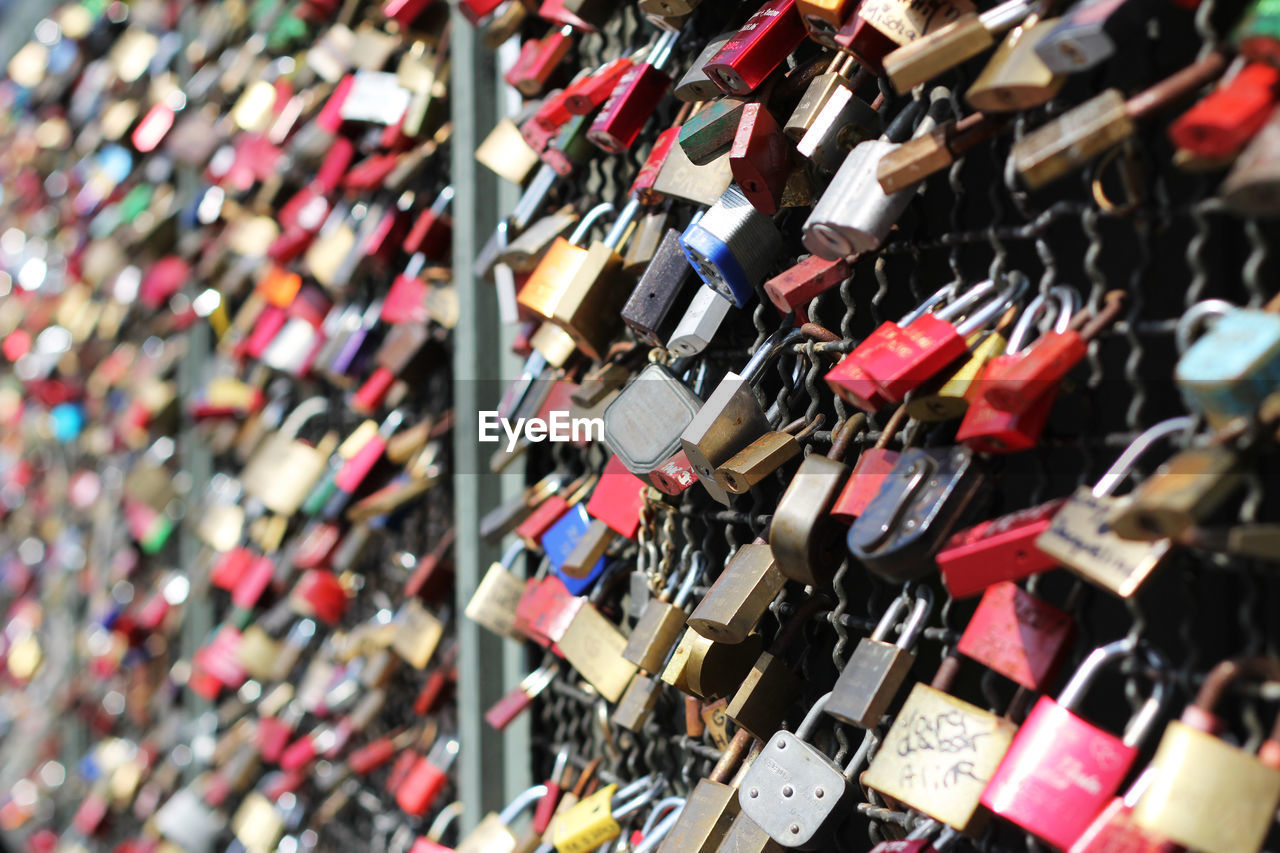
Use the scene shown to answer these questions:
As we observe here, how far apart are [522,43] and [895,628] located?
0.84m

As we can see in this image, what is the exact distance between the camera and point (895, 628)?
0.80 metres

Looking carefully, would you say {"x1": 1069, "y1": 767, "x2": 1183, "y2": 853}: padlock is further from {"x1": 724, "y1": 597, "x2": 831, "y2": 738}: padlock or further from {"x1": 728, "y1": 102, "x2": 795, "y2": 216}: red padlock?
{"x1": 728, "y1": 102, "x2": 795, "y2": 216}: red padlock

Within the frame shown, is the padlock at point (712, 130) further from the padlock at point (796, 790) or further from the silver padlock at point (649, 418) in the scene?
the padlock at point (796, 790)

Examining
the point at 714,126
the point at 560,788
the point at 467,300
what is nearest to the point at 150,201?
the point at 467,300

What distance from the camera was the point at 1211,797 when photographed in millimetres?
527

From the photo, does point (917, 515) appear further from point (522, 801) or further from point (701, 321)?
point (522, 801)

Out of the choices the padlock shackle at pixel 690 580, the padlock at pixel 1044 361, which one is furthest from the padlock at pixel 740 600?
the padlock at pixel 1044 361

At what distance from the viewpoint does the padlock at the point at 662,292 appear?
91 cm

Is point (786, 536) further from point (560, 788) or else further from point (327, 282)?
point (327, 282)

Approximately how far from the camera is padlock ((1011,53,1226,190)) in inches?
22.6

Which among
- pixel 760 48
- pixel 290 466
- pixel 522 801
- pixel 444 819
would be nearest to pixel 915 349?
pixel 760 48

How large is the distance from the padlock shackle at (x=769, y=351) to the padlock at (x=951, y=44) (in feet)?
0.75

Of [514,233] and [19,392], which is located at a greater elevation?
[514,233]

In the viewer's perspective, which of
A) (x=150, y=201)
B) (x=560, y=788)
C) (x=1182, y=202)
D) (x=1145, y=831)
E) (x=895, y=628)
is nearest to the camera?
(x=1145, y=831)
